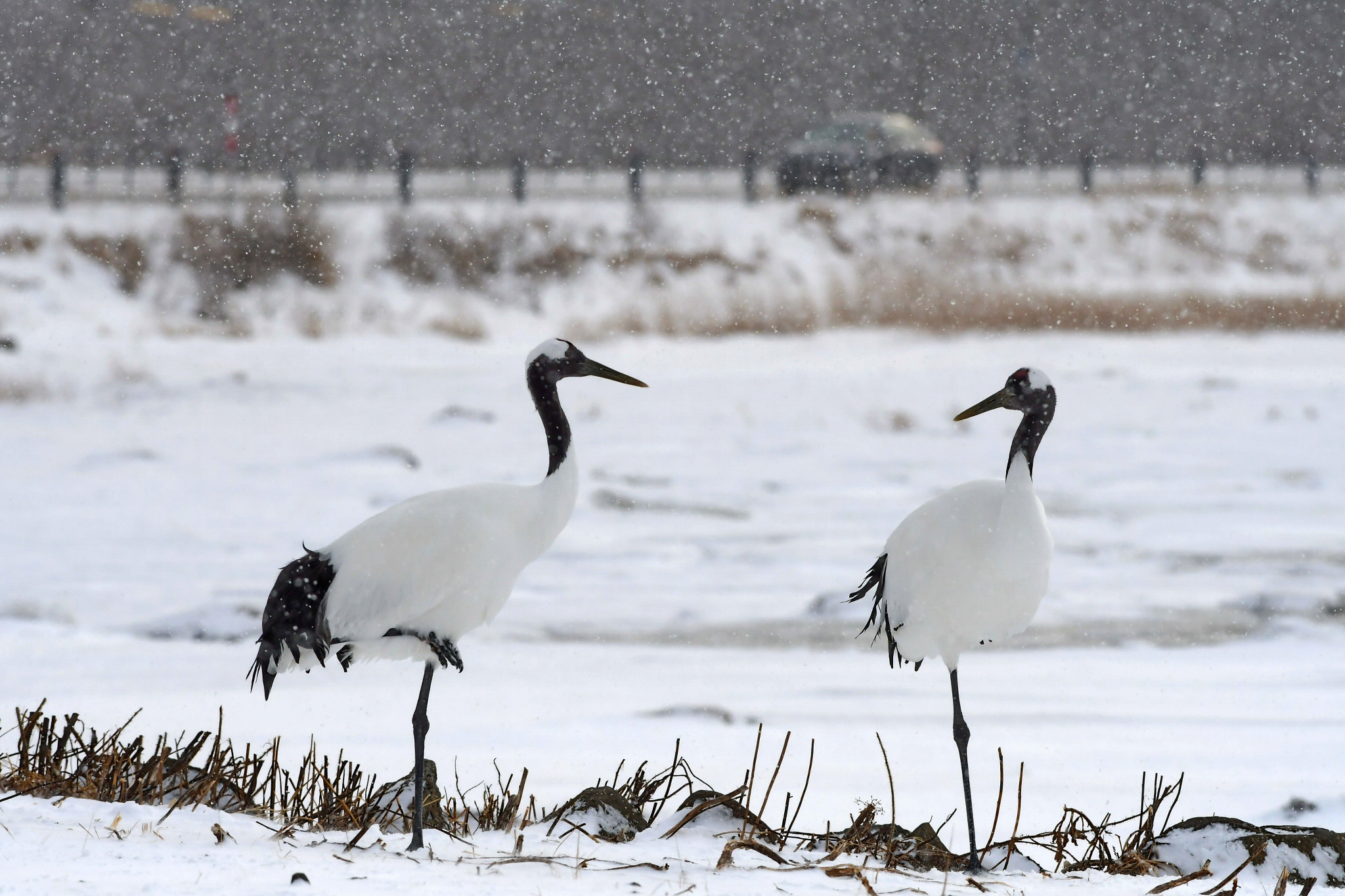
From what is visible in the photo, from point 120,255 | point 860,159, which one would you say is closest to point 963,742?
point 120,255

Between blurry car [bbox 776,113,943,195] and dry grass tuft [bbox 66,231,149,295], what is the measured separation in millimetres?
10056

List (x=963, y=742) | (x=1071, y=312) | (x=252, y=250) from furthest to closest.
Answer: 1. (x=252, y=250)
2. (x=1071, y=312)
3. (x=963, y=742)

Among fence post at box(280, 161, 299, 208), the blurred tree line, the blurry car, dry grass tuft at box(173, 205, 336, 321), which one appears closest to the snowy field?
dry grass tuft at box(173, 205, 336, 321)

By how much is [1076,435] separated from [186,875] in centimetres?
930

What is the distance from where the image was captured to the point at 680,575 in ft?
24.8

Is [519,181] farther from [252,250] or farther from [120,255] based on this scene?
[120,255]

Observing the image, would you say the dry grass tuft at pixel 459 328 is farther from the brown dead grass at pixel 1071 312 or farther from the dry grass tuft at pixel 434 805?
the dry grass tuft at pixel 434 805

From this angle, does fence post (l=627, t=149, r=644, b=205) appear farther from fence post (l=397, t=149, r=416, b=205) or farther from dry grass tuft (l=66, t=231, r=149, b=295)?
dry grass tuft (l=66, t=231, r=149, b=295)

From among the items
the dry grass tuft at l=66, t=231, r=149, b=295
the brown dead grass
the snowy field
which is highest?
the dry grass tuft at l=66, t=231, r=149, b=295

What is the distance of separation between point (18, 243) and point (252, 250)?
2.45 m

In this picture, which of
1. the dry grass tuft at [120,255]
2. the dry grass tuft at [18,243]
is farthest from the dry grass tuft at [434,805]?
the dry grass tuft at [18,243]

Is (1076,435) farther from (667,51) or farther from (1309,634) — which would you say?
(667,51)

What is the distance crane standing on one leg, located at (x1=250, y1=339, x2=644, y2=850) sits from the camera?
131 inches

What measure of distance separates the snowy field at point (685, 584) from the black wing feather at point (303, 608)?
0.44 m
